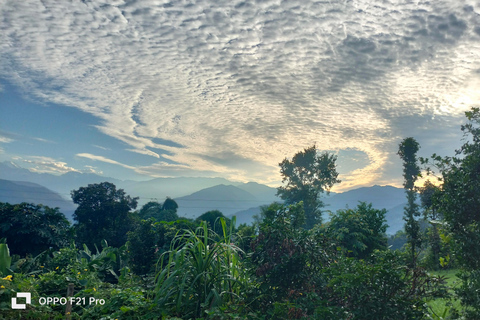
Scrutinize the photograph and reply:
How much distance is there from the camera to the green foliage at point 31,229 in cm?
1392

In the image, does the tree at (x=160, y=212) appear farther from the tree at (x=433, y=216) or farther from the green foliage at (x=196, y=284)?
the green foliage at (x=196, y=284)

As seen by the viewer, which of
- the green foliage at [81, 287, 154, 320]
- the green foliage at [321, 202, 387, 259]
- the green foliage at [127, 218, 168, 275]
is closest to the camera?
the green foliage at [81, 287, 154, 320]

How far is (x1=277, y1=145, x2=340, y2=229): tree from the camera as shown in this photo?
117 ft

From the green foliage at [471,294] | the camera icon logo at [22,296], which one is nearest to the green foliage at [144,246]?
the camera icon logo at [22,296]

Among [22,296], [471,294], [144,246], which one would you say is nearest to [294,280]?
[471,294]

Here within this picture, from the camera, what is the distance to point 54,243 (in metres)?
14.0

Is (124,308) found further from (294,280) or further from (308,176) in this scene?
(308,176)

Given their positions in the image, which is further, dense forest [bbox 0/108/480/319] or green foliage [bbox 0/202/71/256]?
green foliage [bbox 0/202/71/256]

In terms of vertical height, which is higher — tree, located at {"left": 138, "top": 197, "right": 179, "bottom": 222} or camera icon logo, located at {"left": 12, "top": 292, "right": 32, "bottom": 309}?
tree, located at {"left": 138, "top": 197, "right": 179, "bottom": 222}

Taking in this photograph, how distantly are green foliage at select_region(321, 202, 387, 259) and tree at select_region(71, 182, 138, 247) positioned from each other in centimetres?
2381

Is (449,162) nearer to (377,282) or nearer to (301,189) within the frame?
(377,282)

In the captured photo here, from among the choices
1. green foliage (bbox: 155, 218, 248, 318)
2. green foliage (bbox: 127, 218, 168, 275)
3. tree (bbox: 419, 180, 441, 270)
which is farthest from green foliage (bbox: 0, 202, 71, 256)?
tree (bbox: 419, 180, 441, 270)

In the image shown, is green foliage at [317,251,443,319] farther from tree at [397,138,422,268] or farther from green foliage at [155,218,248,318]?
tree at [397,138,422,268]

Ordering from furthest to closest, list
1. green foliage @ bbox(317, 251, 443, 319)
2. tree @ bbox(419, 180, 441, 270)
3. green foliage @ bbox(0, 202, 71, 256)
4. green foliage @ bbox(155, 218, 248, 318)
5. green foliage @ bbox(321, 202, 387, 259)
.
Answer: green foliage @ bbox(0, 202, 71, 256)
green foliage @ bbox(321, 202, 387, 259)
tree @ bbox(419, 180, 441, 270)
green foliage @ bbox(155, 218, 248, 318)
green foliage @ bbox(317, 251, 443, 319)
